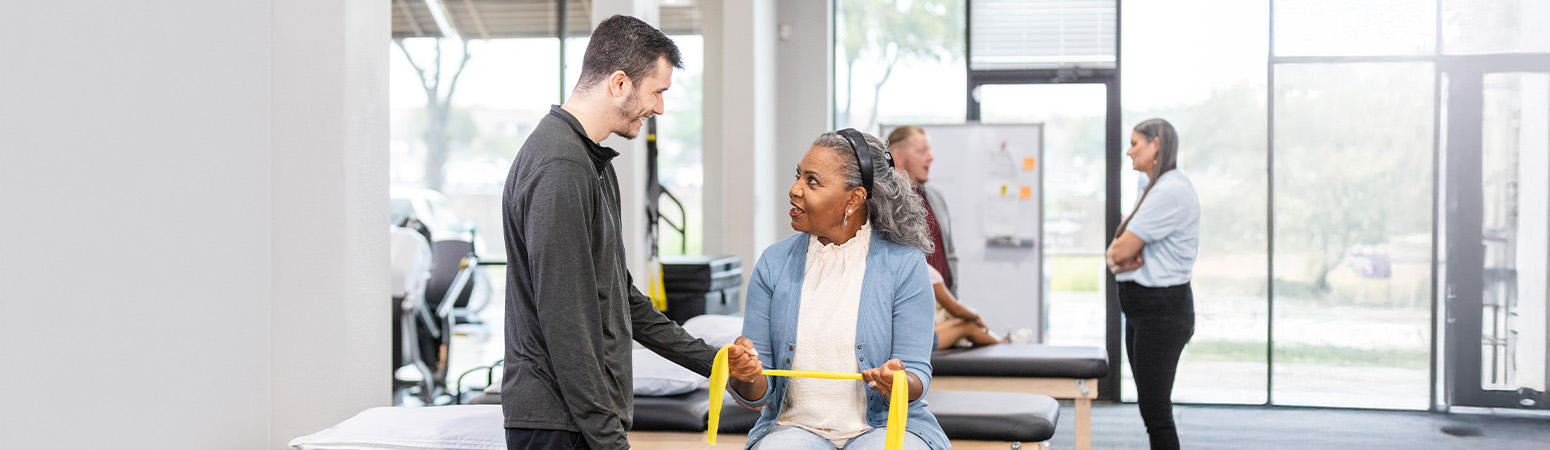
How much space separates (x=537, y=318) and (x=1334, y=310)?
19.3 feet

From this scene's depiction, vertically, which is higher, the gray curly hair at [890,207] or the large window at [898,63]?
the large window at [898,63]

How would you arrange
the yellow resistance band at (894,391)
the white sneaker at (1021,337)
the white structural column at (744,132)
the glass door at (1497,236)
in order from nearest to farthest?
the yellow resistance band at (894,391) < the white sneaker at (1021,337) < the white structural column at (744,132) < the glass door at (1497,236)

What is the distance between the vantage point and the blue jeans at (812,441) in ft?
7.43

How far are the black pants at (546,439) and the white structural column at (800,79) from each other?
202 inches

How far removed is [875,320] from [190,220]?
125 cm

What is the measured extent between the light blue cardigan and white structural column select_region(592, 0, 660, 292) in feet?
7.44

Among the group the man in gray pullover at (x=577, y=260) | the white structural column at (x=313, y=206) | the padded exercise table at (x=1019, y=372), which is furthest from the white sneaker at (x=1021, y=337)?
the man in gray pullover at (x=577, y=260)

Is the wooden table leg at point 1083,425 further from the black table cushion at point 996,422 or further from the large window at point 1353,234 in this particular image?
the large window at point 1353,234

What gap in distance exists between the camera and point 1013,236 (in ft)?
21.8

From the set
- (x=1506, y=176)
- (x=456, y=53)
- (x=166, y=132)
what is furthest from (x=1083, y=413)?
(x=456, y=53)

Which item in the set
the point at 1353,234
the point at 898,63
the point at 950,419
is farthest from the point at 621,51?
the point at 1353,234

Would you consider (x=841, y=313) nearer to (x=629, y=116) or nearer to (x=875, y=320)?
(x=875, y=320)

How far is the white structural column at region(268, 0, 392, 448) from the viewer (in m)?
2.40

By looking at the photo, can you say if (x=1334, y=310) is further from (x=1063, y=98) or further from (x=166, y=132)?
(x=166, y=132)
